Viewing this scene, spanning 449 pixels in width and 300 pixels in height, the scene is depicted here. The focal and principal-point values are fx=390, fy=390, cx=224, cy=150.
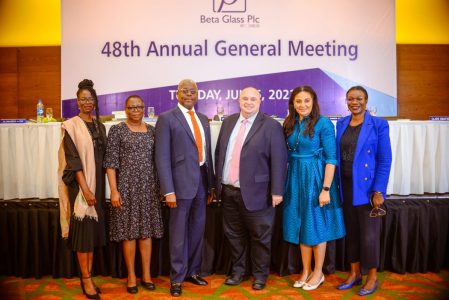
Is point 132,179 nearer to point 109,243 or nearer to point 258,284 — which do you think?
point 109,243

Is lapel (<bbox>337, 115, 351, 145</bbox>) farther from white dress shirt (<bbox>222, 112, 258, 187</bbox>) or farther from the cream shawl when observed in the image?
the cream shawl

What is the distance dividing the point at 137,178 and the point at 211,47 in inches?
123

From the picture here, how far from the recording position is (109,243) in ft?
10.8

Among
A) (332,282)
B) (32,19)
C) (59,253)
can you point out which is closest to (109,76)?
(32,19)

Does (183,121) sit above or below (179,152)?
above

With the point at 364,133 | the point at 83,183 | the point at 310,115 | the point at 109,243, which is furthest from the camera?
the point at 109,243

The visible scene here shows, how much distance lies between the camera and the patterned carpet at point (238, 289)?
289cm

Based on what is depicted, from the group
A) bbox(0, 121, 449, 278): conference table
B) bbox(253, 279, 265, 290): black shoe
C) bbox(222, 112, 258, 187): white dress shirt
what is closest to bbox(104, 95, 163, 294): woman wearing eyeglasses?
bbox(0, 121, 449, 278): conference table

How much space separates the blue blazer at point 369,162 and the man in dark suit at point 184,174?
1111mm

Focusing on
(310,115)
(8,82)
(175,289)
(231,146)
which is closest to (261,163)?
(231,146)

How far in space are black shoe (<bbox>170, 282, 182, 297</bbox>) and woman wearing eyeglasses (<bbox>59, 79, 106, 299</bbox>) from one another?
552 mm

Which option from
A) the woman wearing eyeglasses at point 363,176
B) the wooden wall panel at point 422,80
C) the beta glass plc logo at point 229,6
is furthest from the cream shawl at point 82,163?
the wooden wall panel at point 422,80

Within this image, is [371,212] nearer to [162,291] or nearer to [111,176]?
[162,291]

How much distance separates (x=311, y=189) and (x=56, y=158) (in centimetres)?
218
